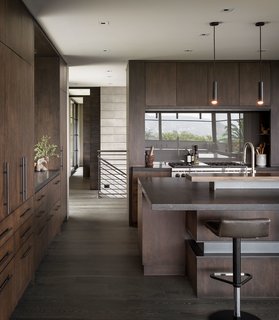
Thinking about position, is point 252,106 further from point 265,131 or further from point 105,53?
point 105,53

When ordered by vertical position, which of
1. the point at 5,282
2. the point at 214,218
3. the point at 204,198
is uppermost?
the point at 204,198

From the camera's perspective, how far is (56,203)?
6.18 metres

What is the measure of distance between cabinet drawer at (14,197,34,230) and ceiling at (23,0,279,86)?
1.82 metres

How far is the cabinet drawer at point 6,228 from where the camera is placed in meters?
3.14

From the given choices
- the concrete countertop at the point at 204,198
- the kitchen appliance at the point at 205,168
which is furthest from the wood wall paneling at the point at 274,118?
the concrete countertop at the point at 204,198

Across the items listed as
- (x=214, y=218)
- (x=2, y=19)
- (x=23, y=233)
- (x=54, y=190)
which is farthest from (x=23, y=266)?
(x=54, y=190)

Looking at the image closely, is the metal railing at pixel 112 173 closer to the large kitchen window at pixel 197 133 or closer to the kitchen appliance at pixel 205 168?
the large kitchen window at pixel 197 133

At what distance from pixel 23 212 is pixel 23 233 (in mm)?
176

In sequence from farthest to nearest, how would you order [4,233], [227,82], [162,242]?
[227,82], [162,242], [4,233]

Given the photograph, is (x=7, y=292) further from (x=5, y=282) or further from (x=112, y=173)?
(x=112, y=173)

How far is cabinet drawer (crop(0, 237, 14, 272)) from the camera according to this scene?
3.16 meters

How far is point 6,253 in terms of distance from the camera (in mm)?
3273

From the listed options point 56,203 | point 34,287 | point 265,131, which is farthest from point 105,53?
point 34,287

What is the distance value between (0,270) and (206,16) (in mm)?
3121
